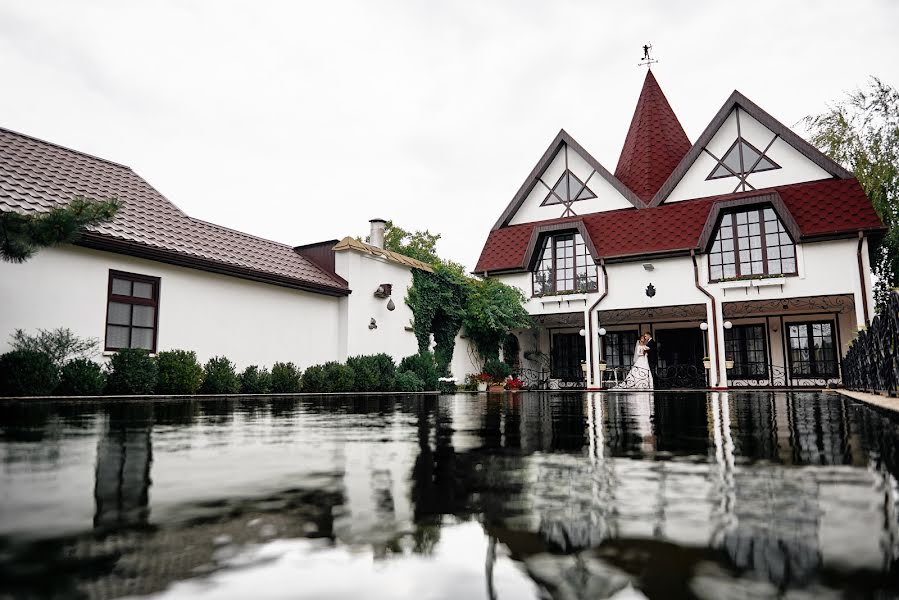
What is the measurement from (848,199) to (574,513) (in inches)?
798

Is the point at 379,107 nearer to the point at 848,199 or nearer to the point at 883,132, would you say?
the point at 848,199

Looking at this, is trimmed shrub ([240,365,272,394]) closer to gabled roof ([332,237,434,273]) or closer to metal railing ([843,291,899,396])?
gabled roof ([332,237,434,273])

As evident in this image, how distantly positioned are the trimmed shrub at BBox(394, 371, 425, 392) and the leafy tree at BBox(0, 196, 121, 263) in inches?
363

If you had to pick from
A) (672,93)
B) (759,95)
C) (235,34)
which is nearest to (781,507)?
(235,34)

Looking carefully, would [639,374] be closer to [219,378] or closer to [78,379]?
[219,378]

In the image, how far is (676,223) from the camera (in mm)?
19859

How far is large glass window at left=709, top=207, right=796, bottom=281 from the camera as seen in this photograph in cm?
1828

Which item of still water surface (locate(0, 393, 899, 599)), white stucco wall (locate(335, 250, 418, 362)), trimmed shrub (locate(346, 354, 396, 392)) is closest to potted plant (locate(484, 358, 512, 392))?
white stucco wall (locate(335, 250, 418, 362))

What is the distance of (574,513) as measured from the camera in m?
1.30

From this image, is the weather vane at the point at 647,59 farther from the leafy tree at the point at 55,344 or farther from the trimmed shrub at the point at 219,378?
the leafy tree at the point at 55,344

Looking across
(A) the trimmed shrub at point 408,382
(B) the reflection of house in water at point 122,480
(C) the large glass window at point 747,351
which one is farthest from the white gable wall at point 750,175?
A: (B) the reflection of house in water at point 122,480

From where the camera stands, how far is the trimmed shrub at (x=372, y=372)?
614 inches

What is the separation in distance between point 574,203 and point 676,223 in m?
3.93

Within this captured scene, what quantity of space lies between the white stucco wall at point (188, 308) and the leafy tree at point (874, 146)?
1755 cm
